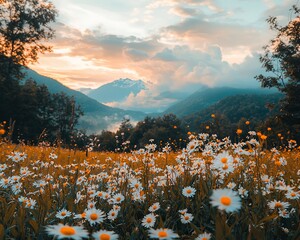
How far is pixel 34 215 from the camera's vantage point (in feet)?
9.70

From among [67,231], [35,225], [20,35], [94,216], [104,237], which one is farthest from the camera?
[20,35]

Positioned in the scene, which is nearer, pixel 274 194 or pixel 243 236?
pixel 243 236

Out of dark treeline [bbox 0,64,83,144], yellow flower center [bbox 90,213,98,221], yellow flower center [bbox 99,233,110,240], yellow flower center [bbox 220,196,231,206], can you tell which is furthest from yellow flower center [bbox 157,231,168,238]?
dark treeline [bbox 0,64,83,144]

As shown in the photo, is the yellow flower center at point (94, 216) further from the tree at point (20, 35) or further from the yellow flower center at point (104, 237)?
the tree at point (20, 35)

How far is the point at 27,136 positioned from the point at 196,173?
49.1 meters

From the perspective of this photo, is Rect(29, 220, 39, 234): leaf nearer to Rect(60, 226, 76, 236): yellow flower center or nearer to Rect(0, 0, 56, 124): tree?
Rect(60, 226, 76, 236): yellow flower center

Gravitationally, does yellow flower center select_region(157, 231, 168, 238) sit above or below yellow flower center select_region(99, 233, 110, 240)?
above

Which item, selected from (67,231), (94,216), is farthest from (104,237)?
(94,216)

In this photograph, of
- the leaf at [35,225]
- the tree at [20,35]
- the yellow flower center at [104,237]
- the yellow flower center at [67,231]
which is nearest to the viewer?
the yellow flower center at [67,231]

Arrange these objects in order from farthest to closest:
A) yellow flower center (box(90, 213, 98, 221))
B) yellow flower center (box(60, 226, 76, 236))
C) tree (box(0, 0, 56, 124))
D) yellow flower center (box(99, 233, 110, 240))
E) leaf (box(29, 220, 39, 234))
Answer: tree (box(0, 0, 56, 124))
leaf (box(29, 220, 39, 234))
yellow flower center (box(90, 213, 98, 221))
yellow flower center (box(99, 233, 110, 240))
yellow flower center (box(60, 226, 76, 236))

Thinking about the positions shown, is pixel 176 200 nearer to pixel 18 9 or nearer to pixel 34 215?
pixel 34 215

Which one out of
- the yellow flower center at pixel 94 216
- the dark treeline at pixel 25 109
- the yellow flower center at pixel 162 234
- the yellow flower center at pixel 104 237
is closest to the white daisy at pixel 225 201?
the yellow flower center at pixel 162 234

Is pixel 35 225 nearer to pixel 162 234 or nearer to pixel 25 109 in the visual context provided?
pixel 162 234

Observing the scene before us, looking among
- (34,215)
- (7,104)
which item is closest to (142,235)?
(34,215)
